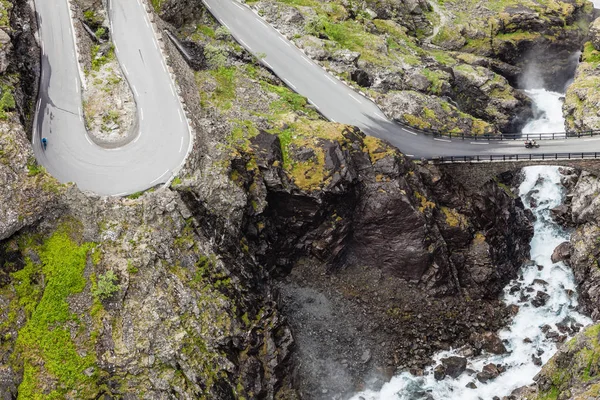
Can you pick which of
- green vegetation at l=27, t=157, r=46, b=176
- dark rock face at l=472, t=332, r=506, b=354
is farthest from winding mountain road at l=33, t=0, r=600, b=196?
dark rock face at l=472, t=332, r=506, b=354

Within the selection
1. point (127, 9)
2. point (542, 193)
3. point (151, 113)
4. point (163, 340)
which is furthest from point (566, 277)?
point (127, 9)

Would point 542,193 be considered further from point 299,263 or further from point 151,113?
point 151,113

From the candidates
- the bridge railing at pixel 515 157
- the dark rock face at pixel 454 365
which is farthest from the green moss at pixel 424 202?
the dark rock face at pixel 454 365

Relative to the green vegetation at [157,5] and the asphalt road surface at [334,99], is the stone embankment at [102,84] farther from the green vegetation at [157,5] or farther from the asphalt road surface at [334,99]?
the asphalt road surface at [334,99]

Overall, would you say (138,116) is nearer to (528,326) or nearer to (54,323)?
(54,323)

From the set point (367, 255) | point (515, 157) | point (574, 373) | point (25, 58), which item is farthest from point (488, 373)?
point (25, 58)

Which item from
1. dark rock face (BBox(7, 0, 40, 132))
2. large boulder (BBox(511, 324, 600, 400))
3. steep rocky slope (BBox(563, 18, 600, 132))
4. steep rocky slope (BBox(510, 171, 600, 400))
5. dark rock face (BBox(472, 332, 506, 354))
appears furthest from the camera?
steep rocky slope (BBox(563, 18, 600, 132))

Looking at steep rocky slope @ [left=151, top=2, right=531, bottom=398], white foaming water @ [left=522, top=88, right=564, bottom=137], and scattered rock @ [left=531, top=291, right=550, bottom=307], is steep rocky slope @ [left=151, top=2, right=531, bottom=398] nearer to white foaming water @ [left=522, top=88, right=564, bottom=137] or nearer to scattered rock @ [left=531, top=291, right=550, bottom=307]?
scattered rock @ [left=531, top=291, right=550, bottom=307]
